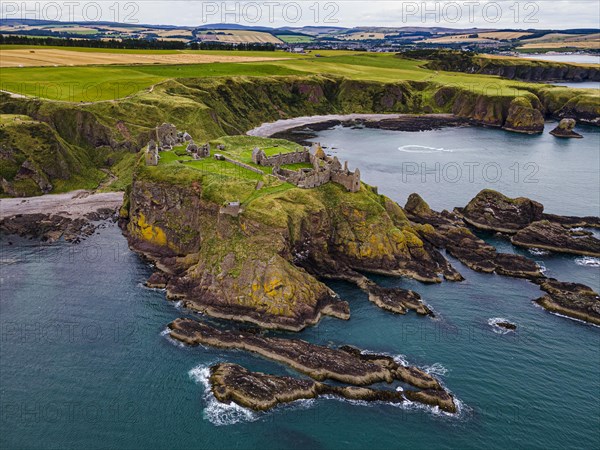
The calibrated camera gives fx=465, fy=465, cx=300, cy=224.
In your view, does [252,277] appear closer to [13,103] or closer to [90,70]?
[13,103]

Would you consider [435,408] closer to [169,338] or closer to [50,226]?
[169,338]

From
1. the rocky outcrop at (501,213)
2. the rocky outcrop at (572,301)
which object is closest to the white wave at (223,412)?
the rocky outcrop at (572,301)

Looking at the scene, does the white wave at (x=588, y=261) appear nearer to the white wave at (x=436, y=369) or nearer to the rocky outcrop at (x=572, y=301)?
the rocky outcrop at (x=572, y=301)

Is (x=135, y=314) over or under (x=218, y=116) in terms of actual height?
under

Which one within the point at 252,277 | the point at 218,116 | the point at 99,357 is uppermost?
the point at 218,116

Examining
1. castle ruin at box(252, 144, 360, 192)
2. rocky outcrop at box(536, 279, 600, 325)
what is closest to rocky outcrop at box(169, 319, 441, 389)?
rocky outcrop at box(536, 279, 600, 325)

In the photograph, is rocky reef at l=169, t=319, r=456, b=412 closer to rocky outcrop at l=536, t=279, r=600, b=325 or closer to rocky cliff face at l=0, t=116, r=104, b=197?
rocky outcrop at l=536, t=279, r=600, b=325

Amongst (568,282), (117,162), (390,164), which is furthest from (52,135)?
(568,282)

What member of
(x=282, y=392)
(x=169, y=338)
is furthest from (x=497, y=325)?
(x=169, y=338)
